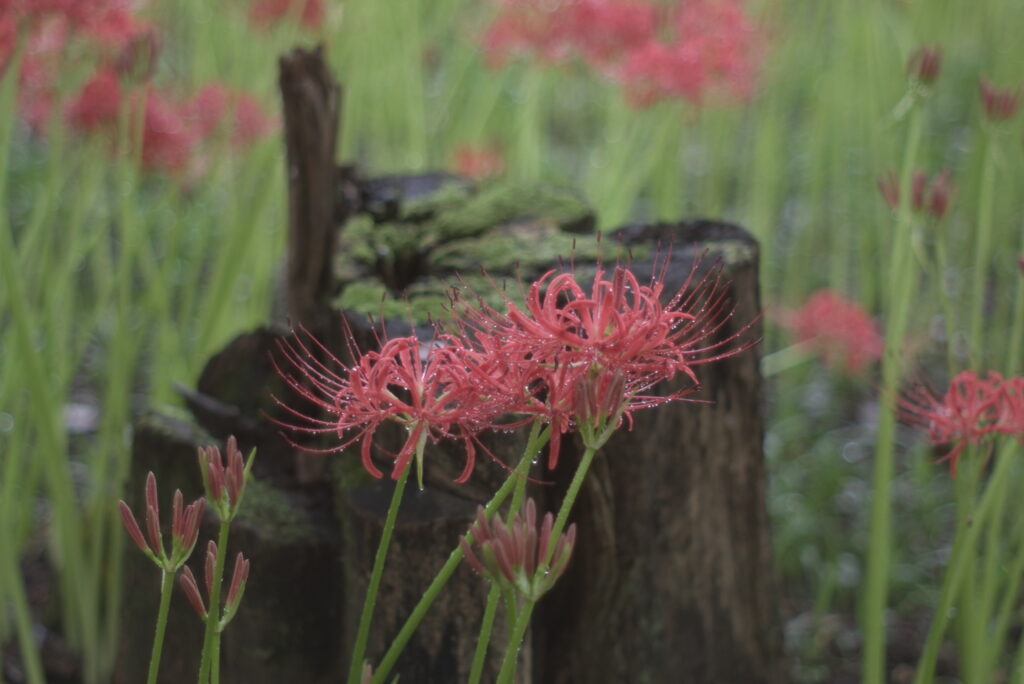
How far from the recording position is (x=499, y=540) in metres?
0.63

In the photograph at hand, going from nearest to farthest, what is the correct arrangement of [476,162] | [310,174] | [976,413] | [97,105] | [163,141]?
[976,413] → [310,174] → [97,105] → [163,141] → [476,162]

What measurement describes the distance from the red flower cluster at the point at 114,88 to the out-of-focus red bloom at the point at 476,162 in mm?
441

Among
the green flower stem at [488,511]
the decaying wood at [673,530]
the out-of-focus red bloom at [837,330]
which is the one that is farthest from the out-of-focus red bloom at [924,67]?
the out-of-focus red bloom at [837,330]

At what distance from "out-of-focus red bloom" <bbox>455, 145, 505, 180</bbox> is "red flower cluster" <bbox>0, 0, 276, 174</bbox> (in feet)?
1.45

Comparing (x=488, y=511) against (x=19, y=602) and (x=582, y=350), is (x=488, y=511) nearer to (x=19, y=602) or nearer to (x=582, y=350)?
(x=582, y=350)

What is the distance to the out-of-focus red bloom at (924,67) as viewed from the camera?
1.30m

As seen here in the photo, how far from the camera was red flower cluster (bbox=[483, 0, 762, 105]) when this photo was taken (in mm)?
2186

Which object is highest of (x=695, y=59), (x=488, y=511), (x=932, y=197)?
(x=695, y=59)

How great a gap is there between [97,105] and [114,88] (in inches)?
1.6

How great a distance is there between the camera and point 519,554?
635 millimetres

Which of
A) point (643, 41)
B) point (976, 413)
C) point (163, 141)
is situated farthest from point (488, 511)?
point (643, 41)

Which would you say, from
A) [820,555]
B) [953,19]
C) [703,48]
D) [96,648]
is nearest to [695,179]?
[953,19]

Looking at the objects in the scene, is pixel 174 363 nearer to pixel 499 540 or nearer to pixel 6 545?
pixel 6 545

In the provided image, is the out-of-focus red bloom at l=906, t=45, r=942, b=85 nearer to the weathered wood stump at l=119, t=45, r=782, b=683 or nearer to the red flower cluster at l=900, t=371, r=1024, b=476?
the weathered wood stump at l=119, t=45, r=782, b=683
